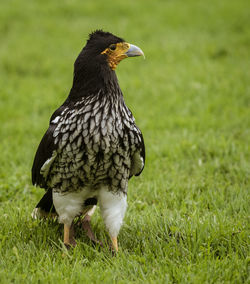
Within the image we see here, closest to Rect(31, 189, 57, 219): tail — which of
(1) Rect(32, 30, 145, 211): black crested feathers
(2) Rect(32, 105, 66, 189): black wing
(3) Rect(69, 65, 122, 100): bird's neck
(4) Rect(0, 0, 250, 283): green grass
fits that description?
(4) Rect(0, 0, 250, 283): green grass

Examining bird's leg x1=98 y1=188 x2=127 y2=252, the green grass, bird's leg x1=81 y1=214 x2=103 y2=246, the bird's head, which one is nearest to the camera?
the green grass

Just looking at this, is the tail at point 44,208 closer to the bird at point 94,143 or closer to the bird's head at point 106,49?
the bird at point 94,143

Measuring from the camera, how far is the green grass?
312 cm

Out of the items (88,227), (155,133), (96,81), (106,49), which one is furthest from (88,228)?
(155,133)

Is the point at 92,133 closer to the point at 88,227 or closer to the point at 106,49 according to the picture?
the point at 106,49

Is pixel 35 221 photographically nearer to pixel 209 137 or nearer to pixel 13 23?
pixel 209 137

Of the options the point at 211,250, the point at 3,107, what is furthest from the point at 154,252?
the point at 3,107

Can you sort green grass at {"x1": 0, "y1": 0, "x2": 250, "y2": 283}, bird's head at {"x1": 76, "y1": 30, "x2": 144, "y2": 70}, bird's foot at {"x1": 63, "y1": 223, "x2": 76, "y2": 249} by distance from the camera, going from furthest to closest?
1. bird's foot at {"x1": 63, "y1": 223, "x2": 76, "y2": 249}
2. bird's head at {"x1": 76, "y1": 30, "x2": 144, "y2": 70}
3. green grass at {"x1": 0, "y1": 0, "x2": 250, "y2": 283}

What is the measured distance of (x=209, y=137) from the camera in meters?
5.69

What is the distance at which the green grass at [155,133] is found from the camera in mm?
3119

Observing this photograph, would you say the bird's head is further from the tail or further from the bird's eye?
the tail

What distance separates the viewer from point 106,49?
3279 mm

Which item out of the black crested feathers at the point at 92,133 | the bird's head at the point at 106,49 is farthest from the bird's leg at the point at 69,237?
the bird's head at the point at 106,49

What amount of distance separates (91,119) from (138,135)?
0.43 metres
